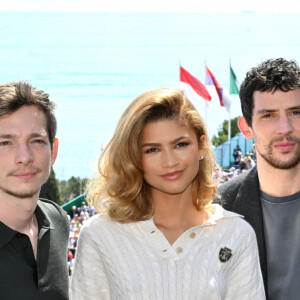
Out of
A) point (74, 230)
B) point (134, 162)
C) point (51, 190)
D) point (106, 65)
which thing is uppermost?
point (106, 65)

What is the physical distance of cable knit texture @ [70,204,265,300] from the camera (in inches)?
91.9

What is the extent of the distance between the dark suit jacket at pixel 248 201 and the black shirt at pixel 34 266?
784 mm

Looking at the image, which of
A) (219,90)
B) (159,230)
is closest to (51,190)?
(219,90)

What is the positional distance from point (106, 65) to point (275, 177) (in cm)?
11729

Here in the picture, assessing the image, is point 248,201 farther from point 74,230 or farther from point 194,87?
point 194,87

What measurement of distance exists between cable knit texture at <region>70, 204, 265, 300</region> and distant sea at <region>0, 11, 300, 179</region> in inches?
1140

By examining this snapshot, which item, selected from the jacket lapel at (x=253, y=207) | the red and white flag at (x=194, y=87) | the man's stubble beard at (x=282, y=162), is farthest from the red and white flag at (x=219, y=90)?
the man's stubble beard at (x=282, y=162)

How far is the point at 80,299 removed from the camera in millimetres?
2348

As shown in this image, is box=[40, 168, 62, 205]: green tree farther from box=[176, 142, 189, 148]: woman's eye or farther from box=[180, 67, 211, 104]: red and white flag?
box=[176, 142, 189, 148]: woman's eye

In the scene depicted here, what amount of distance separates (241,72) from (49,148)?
95.9m

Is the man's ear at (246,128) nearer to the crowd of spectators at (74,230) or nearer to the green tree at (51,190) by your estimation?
the crowd of spectators at (74,230)

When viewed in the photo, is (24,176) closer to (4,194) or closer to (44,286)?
(4,194)

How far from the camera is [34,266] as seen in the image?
A: 2.52 metres

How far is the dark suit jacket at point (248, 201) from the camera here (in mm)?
2902
